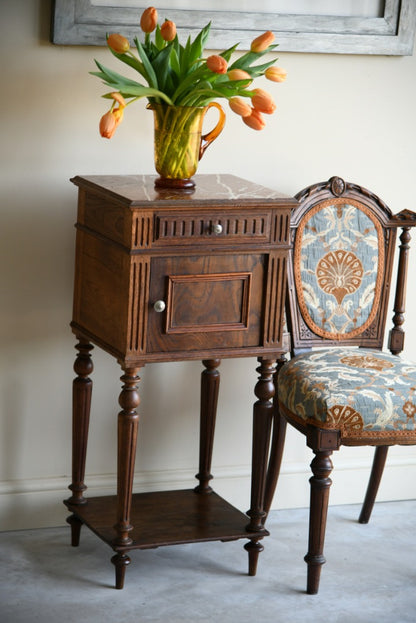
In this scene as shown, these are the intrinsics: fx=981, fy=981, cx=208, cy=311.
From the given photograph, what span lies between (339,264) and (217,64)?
75cm

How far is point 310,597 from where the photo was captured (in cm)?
251

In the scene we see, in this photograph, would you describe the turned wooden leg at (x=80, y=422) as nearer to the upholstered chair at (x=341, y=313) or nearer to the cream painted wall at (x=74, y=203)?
the cream painted wall at (x=74, y=203)

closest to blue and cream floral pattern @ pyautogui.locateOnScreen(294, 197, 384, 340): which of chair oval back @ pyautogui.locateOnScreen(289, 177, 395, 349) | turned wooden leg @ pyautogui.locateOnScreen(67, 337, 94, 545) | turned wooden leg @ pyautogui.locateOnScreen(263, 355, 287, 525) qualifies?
chair oval back @ pyautogui.locateOnScreen(289, 177, 395, 349)

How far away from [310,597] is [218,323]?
75 centimetres

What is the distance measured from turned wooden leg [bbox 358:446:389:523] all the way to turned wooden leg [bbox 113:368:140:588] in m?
0.86

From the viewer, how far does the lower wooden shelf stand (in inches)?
99.3

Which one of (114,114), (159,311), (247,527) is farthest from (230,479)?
(114,114)

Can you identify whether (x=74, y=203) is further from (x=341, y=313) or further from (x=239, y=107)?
(x=341, y=313)

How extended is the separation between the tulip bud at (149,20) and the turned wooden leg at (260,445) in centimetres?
87

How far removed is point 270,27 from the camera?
9.02ft

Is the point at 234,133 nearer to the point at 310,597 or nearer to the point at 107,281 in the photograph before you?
the point at 107,281

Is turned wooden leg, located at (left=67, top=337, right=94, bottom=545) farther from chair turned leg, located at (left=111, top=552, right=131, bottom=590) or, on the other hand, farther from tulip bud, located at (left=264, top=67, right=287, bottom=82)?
tulip bud, located at (left=264, top=67, right=287, bottom=82)

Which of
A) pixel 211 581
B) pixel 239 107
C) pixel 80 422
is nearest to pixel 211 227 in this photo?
pixel 239 107

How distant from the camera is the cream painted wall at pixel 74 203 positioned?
2631 millimetres
